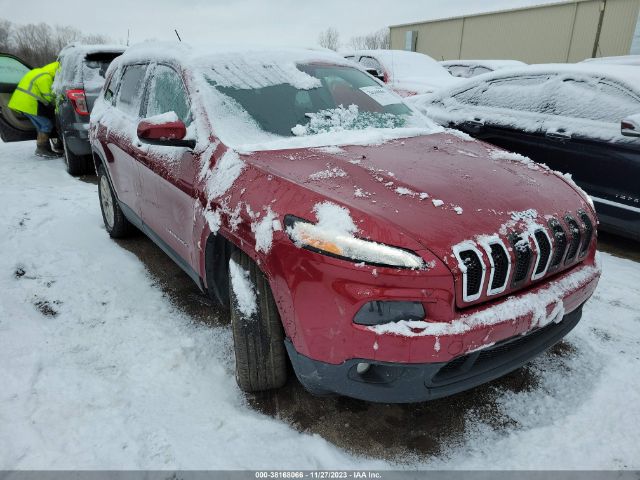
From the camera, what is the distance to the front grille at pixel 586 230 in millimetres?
2100

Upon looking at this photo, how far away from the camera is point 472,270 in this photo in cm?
165

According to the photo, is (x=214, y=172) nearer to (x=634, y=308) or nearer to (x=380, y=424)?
(x=380, y=424)

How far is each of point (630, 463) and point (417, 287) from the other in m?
1.22

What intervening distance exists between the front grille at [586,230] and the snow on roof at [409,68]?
625 cm

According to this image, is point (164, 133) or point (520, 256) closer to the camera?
point (520, 256)

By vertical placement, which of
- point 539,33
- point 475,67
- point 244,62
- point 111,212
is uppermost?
point 539,33

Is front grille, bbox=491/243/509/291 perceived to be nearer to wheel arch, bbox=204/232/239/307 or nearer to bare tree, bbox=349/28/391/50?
wheel arch, bbox=204/232/239/307

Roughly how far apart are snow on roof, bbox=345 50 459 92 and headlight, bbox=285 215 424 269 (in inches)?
272

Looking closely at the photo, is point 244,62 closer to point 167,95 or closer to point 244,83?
point 244,83

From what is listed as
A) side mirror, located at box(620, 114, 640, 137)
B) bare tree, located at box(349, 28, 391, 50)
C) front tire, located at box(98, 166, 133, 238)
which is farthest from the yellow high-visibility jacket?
bare tree, located at box(349, 28, 391, 50)

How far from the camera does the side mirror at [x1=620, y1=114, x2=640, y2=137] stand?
3486mm

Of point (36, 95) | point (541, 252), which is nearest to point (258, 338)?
point (541, 252)

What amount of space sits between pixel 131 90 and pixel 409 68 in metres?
6.42

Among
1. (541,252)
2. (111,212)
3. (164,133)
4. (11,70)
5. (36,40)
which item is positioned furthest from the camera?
(36,40)
